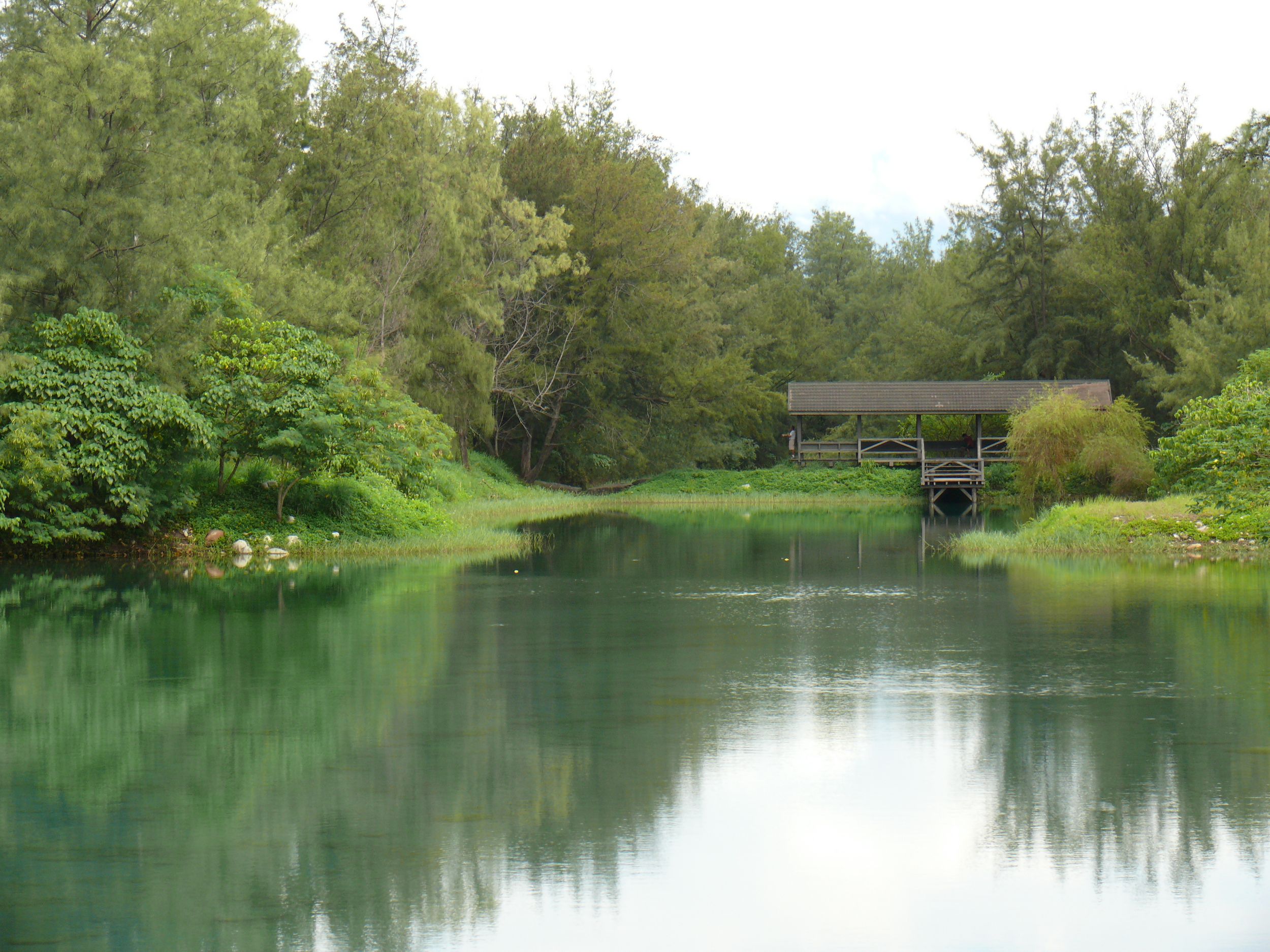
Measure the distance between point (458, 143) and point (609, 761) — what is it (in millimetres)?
34231

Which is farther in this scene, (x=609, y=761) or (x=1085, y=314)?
(x=1085, y=314)

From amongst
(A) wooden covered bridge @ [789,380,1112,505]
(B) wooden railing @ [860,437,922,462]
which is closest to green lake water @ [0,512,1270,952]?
(A) wooden covered bridge @ [789,380,1112,505]

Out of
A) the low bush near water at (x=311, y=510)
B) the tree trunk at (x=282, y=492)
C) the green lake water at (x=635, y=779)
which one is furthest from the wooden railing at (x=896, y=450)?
the green lake water at (x=635, y=779)

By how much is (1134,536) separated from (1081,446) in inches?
432

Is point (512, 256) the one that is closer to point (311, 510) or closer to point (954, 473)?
point (954, 473)

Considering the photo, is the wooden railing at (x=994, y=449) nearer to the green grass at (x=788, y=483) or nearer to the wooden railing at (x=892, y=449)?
the wooden railing at (x=892, y=449)

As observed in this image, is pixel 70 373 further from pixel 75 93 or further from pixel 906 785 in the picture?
pixel 906 785

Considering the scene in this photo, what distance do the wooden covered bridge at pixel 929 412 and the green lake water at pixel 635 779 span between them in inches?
1212

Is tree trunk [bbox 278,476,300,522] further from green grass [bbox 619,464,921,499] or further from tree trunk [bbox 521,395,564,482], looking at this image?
green grass [bbox 619,464,921,499]

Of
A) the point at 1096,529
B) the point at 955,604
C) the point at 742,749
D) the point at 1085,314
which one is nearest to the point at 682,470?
the point at 1085,314

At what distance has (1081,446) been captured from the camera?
34.8 metres

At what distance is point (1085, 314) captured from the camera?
2159 inches

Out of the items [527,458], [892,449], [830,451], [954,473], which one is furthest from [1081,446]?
[527,458]

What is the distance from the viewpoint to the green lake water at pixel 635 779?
5879 millimetres
